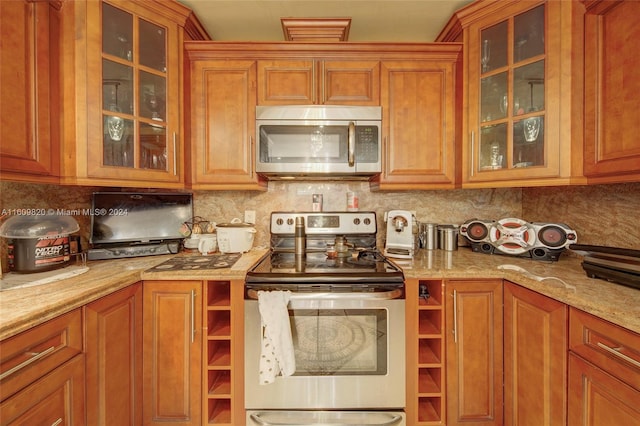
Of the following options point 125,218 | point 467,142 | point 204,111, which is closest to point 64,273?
point 125,218

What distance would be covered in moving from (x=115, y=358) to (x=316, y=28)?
2.08 metres

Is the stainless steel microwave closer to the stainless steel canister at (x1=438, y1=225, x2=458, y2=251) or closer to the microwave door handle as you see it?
the microwave door handle

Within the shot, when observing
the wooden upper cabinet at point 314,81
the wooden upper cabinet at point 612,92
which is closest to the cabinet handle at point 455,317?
the wooden upper cabinet at point 612,92

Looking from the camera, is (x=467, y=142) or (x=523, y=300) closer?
(x=523, y=300)

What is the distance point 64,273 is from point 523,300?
83.7 inches

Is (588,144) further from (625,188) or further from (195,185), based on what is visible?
(195,185)

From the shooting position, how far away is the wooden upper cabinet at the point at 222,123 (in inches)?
67.6

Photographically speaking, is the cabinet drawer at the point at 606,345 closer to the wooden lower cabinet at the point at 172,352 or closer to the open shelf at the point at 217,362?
the open shelf at the point at 217,362

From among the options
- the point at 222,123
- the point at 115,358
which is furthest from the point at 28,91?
the point at 115,358

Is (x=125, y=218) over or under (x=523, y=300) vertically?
over

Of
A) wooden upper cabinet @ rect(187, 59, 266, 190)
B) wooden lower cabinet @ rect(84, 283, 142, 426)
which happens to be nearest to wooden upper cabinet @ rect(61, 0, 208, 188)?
wooden upper cabinet @ rect(187, 59, 266, 190)

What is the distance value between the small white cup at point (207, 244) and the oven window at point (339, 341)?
2.63 ft

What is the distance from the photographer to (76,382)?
102 centimetres

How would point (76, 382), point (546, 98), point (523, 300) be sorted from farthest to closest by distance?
point (546, 98) → point (523, 300) → point (76, 382)
